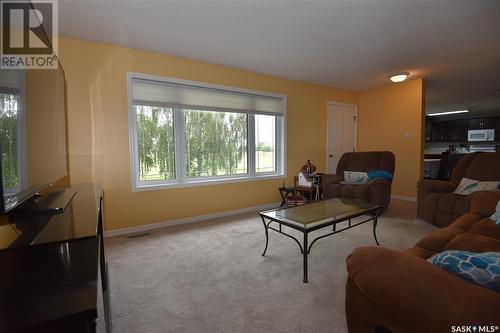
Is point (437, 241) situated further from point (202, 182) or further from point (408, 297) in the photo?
point (202, 182)

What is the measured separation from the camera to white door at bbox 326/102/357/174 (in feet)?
16.6

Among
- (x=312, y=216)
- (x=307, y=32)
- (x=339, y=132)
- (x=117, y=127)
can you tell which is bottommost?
(x=312, y=216)

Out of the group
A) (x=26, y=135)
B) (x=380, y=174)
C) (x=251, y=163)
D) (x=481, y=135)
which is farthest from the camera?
(x=481, y=135)

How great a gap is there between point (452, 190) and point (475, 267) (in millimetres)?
2788

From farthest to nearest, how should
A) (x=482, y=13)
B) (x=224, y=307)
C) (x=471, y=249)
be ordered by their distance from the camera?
(x=482, y=13) < (x=224, y=307) < (x=471, y=249)

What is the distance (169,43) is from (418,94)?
14.4 ft

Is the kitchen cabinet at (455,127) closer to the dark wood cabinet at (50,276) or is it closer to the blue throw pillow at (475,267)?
the blue throw pillow at (475,267)

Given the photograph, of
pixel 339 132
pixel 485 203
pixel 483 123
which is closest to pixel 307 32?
pixel 485 203

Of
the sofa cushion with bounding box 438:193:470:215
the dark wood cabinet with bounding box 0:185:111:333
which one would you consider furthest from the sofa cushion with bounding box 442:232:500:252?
A: the dark wood cabinet with bounding box 0:185:111:333

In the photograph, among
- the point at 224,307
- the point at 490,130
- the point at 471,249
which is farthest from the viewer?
the point at 490,130

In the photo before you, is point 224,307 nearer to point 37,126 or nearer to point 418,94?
point 37,126

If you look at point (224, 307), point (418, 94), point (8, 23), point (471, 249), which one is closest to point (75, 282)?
point (8, 23)

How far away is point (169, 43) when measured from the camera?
283cm

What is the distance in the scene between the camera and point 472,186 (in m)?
2.74
